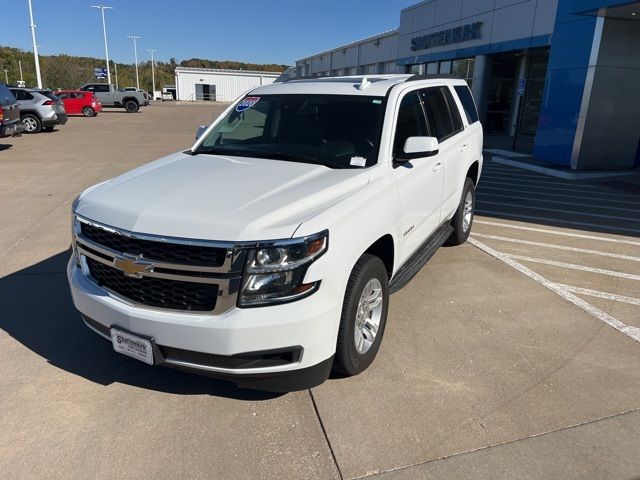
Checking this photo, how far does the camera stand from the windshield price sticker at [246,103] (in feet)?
15.0

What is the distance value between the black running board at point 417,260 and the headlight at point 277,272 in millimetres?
1277

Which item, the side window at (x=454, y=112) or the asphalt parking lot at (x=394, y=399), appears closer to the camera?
the asphalt parking lot at (x=394, y=399)

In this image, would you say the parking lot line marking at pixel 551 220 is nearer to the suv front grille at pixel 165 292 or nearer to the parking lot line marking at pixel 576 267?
the parking lot line marking at pixel 576 267

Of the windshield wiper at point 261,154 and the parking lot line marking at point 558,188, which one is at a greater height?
the windshield wiper at point 261,154

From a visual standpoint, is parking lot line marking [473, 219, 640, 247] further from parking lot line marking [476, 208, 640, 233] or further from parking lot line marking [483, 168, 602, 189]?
parking lot line marking [483, 168, 602, 189]

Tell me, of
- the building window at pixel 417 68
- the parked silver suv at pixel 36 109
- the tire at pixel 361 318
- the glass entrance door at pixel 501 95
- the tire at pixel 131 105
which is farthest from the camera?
the tire at pixel 131 105

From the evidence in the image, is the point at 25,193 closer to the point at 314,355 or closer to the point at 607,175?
the point at 314,355

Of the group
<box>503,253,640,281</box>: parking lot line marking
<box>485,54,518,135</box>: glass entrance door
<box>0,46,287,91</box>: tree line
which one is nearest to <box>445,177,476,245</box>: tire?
<box>503,253,640,281</box>: parking lot line marking

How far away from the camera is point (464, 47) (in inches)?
850

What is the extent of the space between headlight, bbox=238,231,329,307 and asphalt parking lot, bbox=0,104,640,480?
0.85 metres

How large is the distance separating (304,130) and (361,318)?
1.70m

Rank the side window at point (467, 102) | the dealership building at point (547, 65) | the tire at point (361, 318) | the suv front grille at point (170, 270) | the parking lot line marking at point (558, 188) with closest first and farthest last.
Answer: the suv front grille at point (170, 270)
the tire at point (361, 318)
the side window at point (467, 102)
the parking lot line marking at point (558, 188)
the dealership building at point (547, 65)

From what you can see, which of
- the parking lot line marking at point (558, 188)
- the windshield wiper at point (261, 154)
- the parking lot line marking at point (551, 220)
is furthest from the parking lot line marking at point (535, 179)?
the windshield wiper at point (261, 154)

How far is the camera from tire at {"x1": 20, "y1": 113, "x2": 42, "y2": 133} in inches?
779
